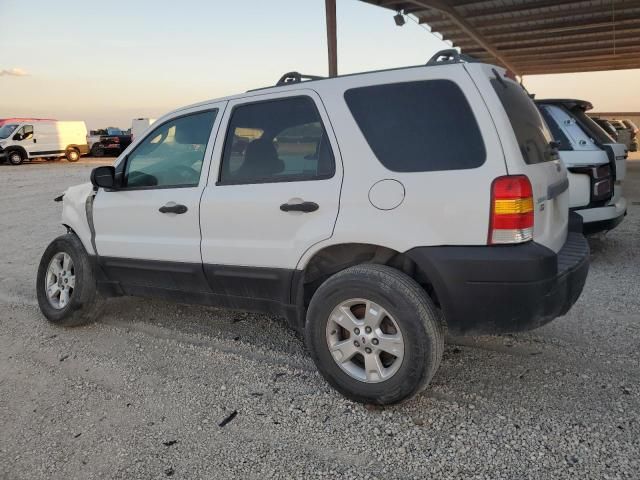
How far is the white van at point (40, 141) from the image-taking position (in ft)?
80.6

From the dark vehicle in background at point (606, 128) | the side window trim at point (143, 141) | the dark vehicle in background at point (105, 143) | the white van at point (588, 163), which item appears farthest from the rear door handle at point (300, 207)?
the dark vehicle in background at point (105, 143)

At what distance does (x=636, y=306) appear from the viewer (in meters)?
4.32

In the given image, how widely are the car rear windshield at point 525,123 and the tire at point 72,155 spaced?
27340mm

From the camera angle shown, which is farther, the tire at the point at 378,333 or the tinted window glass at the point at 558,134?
the tinted window glass at the point at 558,134

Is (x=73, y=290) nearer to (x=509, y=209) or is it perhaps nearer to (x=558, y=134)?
(x=509, y=209)

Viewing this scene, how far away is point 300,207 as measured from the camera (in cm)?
302

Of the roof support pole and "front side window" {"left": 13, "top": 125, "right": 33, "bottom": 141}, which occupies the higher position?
the roof support pole

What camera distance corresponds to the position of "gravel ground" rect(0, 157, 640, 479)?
8.00ft

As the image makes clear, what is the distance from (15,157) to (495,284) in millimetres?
27148

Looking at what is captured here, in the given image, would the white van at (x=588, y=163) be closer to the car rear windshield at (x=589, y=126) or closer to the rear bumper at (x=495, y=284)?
the car rear windshield at (x=589, y=126)

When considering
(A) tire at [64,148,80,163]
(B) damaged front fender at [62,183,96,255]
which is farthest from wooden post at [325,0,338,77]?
(A) tire at [64,148,80,163]

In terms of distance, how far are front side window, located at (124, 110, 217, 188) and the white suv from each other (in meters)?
0.02

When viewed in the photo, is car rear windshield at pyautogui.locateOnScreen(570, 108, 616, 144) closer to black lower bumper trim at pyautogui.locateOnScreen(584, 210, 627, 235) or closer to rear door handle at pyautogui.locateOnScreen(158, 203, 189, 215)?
black lower bumper trim at pyautogui.locateOnScreen(584, 210, 627, 235)

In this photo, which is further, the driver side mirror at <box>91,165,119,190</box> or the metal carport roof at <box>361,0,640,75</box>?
the metal carport roof at <box>361,0,640,75</box>
